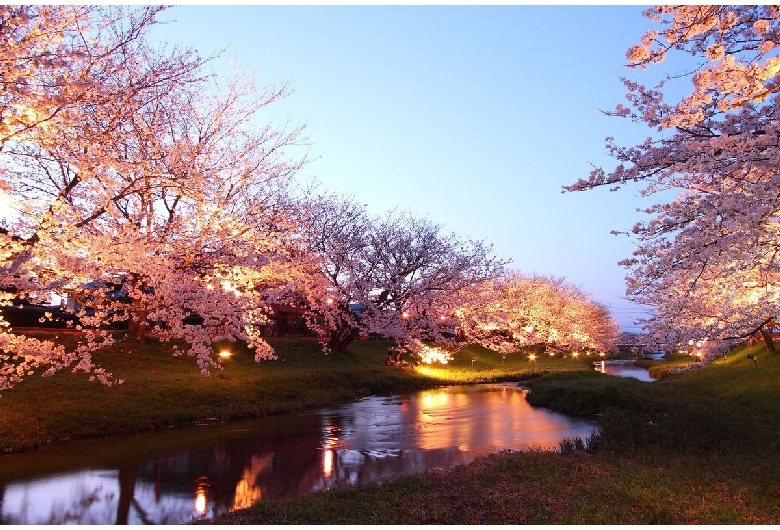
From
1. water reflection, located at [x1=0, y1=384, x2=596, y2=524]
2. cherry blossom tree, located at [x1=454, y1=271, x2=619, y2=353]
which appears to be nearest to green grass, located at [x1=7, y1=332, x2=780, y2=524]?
water reflection, located at [x1=0, y1=384, x2=596, y2=524]

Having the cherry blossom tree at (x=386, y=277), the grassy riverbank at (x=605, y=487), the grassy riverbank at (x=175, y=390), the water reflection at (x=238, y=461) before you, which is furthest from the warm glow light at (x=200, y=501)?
the cherry blossom tree at (x=386, y=277)

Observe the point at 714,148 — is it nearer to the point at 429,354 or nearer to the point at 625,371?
the point at 429,354

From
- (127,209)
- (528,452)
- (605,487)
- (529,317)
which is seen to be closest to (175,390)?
(127,209)

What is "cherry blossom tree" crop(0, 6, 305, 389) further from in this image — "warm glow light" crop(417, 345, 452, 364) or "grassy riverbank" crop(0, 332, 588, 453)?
"warm glow light" crop(417, 345, 452, 364)

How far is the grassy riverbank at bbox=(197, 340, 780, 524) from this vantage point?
25.5ft

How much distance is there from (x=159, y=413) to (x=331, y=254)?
17717mm

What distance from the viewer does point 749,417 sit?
16.6 m

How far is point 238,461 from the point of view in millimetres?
13883

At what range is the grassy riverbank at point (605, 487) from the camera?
7.77 metres

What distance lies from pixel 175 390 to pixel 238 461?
845 cm

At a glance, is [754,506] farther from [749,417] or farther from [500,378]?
[500,378]

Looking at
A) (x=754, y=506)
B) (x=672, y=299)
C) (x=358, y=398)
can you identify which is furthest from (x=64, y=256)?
(x=672, y=299)

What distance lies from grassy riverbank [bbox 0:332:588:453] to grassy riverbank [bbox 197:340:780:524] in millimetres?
10572

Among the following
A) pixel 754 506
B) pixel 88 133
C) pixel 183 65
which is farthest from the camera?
pixel 183 65
